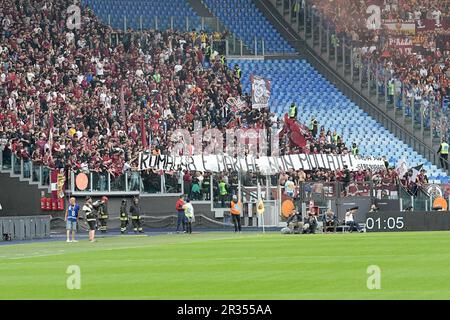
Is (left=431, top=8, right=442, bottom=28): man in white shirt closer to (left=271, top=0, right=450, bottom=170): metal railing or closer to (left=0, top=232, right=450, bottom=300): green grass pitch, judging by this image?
(left=271, top=0, right=450, bottom=170): metal railing

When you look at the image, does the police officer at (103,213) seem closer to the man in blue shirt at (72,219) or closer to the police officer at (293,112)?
the man in blue shirt at (72,219)

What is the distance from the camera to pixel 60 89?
69.1 m

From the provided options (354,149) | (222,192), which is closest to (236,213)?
(222,192)

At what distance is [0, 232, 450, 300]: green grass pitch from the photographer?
25.8 meters

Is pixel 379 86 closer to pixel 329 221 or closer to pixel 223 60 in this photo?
pixel 223 60

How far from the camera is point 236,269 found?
106 ft

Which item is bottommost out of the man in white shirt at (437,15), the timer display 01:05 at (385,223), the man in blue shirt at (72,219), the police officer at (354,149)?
the timer display 01:05 at (385,223)

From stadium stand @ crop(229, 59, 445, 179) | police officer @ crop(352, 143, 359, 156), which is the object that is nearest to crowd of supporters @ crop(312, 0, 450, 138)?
stadium stand @ crop(229, 59, 445, 179)

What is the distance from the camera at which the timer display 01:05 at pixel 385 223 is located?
59375 mm

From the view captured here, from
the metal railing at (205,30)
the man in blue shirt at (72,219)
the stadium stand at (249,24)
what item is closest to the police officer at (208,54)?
the metal railing at (205,30)

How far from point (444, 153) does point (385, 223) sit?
14.0 metres

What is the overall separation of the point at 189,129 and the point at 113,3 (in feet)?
50.7

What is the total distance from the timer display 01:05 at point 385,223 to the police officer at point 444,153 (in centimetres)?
1351

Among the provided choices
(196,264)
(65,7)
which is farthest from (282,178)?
(196,264)
